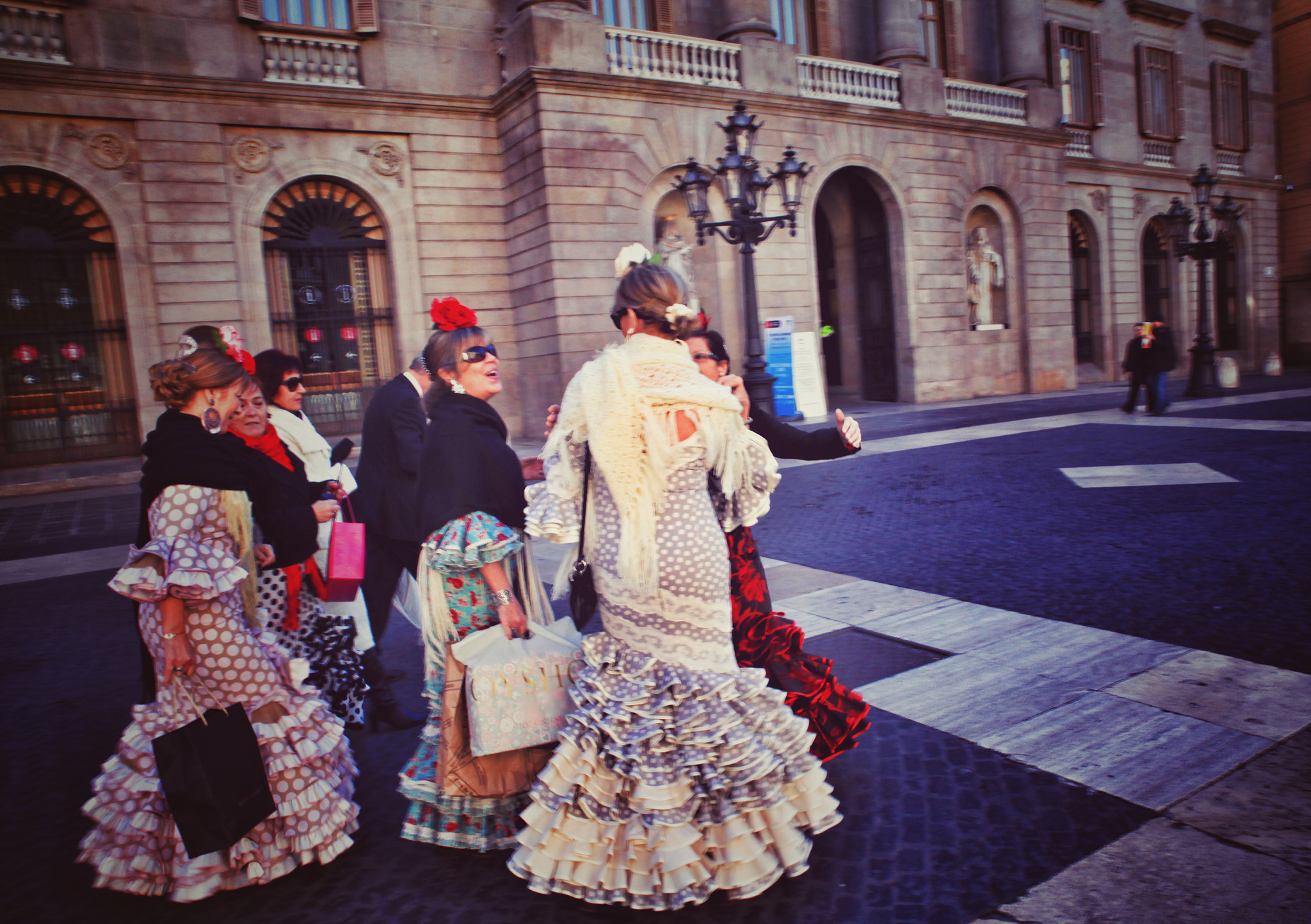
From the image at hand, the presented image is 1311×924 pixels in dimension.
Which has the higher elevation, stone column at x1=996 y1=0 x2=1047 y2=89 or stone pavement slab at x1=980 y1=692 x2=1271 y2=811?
stone column at x1=996 y1=0 x2=1047 y2=89

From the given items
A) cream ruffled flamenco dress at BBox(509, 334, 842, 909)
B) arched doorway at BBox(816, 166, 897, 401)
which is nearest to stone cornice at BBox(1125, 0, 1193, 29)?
arched doorway at BBox(816, 166, 897, 401)

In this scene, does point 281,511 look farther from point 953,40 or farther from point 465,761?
point 953,40

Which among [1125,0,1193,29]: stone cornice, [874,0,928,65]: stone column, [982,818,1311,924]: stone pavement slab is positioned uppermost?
[1125,0,1193,29]: stone cornice

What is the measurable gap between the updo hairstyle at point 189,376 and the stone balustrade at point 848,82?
17.1 meters

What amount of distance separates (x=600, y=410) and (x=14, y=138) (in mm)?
14553

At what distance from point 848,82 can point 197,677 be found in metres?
19.1

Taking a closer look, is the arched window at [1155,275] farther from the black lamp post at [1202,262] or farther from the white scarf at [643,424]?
the white scarf at [643,424]

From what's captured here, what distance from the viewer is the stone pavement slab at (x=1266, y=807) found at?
241 centimetres

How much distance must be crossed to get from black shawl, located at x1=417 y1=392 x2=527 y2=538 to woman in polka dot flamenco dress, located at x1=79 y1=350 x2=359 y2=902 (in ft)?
1.97

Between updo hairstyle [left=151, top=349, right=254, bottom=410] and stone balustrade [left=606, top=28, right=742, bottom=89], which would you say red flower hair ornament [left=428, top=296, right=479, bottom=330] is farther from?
stone balustrade [left=606, top=28, right=742, bottom=89]

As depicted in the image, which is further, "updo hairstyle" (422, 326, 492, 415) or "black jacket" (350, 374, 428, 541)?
"black jacket" (350, 374, 428, 541)

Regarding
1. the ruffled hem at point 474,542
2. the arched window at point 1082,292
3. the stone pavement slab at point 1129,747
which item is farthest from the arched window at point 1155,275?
the ruffled hem at point 474,542

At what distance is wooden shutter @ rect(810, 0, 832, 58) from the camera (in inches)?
757

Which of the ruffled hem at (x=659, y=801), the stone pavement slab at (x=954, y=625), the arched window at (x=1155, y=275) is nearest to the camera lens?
the ruffled hem at (x=659, y=801)
